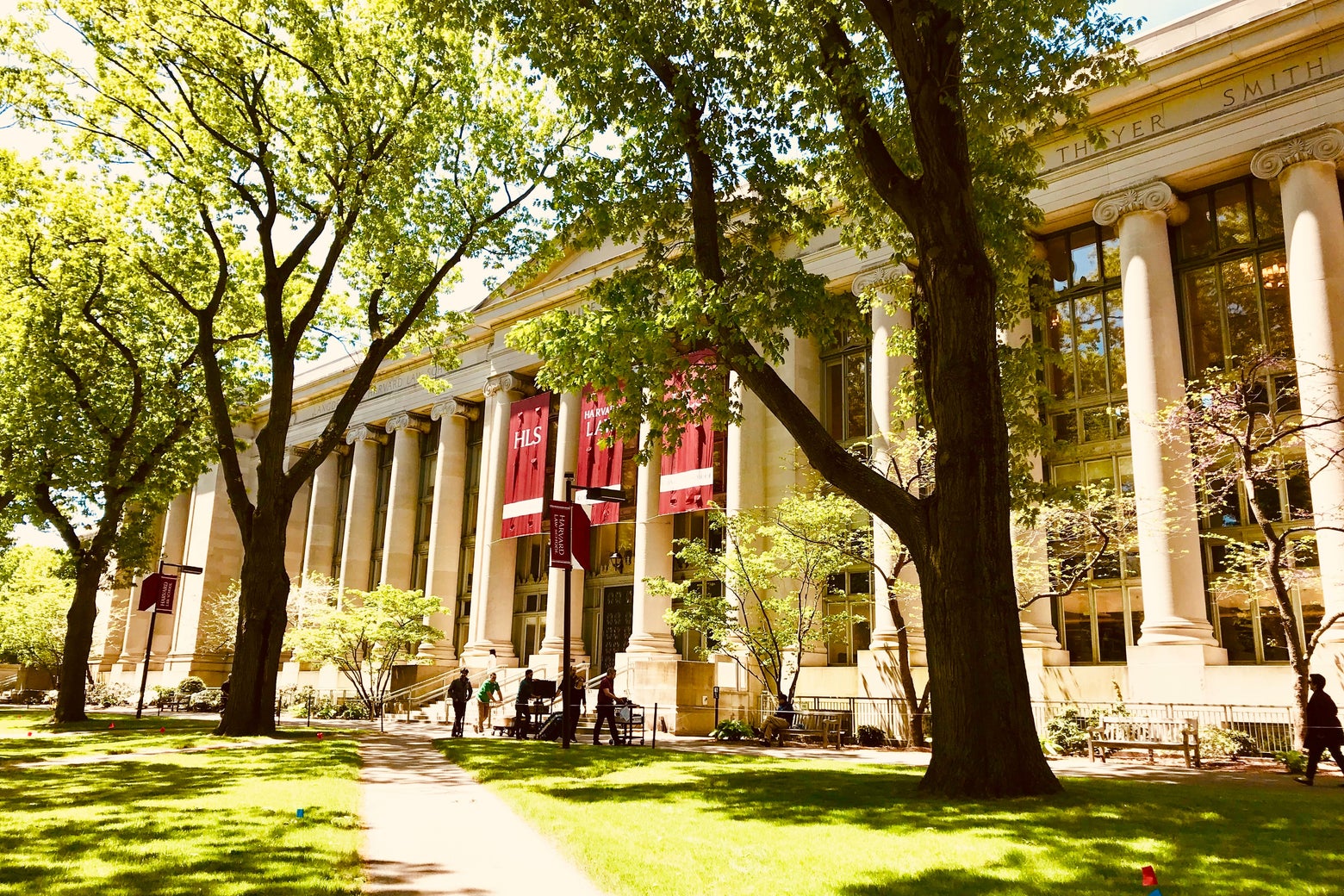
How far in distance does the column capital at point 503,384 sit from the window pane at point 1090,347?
21880 millimetres

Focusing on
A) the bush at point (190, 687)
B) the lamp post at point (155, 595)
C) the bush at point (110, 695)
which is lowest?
the bush at point (110, 695)

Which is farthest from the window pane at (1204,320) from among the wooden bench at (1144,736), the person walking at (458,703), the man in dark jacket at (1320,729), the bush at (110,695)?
the bush at (110,695)

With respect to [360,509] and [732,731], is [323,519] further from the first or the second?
[732,731]

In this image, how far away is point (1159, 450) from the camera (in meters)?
20.9

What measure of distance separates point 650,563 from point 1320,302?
19652 millimetres

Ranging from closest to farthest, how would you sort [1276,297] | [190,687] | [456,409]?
[1276,297] < [456,409] < [190,687]

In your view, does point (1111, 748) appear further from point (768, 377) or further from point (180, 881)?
point (180, 881)

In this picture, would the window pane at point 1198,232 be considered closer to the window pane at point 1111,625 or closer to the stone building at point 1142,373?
the stone building at point 1142,373

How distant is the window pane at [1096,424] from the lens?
24.3m

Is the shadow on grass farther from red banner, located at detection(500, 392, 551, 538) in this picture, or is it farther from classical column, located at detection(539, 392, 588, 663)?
red banner, located at detection(500, 392, 551, 538)

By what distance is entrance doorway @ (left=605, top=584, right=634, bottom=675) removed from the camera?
1401 inches

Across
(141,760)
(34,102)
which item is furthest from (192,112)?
(141,760)

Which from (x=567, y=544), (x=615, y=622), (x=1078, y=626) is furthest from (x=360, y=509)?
(x=1078, y=626)

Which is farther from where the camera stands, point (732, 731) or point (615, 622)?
point (615, 622)
